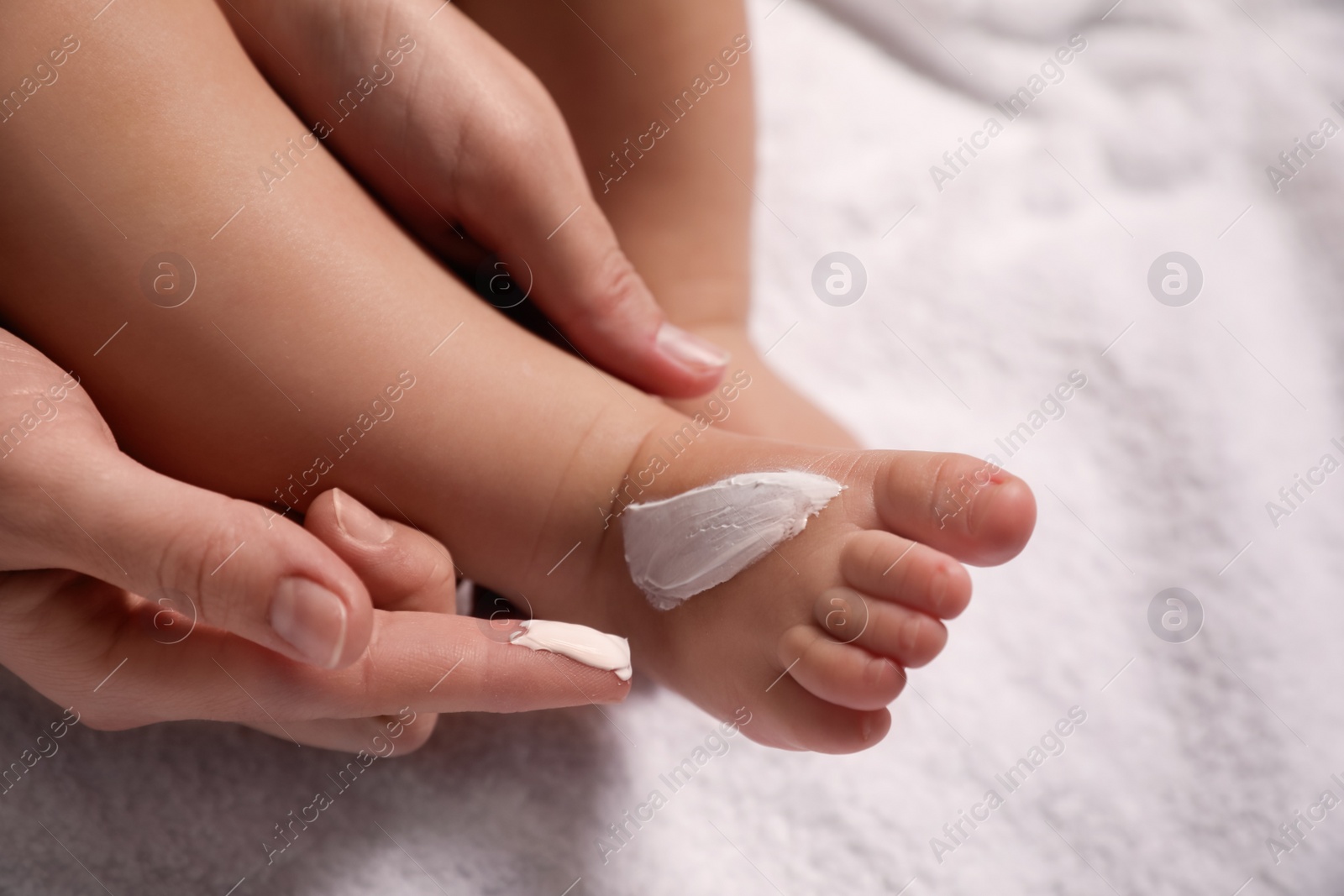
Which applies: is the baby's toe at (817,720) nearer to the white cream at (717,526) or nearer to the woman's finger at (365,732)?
the white cream at (717,526)

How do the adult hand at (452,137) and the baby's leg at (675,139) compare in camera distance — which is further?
the baby's leg at (675,139)

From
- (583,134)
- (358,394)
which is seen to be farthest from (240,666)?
(583,134)

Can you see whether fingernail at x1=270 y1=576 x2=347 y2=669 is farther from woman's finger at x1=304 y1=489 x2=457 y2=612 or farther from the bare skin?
the bare skin

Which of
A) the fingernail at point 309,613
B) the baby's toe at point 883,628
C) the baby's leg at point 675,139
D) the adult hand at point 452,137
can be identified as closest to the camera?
the fingernail at point 309,613

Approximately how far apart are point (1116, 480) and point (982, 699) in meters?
0.27

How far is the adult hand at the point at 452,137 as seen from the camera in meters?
0.74

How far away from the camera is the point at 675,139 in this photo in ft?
3.01

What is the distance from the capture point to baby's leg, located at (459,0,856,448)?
884 mm

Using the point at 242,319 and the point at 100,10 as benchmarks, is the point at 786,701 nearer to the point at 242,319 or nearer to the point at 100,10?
the point at 242,319

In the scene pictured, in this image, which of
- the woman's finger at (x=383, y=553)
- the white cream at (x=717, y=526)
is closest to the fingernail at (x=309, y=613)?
the woman's finger at (x=383, y=553)

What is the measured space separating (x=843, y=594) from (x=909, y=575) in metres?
0.05

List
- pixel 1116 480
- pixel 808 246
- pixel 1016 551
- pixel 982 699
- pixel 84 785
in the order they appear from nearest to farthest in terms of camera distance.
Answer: pixel 1016 551 < pixel 84 785 < pixel 982 699 < pixel 1116 480 < pixel 808 246

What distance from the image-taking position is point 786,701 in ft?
2.18

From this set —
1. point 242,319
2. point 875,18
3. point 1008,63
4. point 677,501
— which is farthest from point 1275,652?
point 242,319
